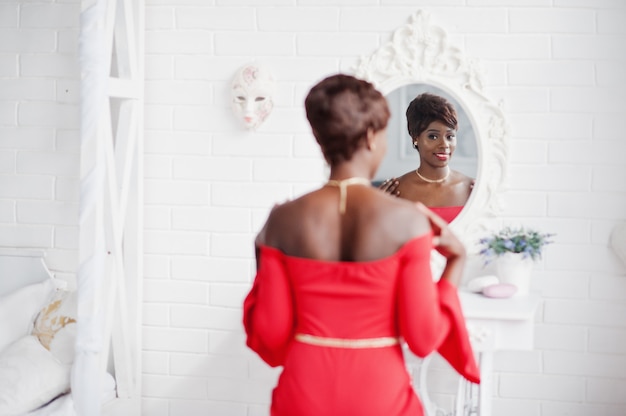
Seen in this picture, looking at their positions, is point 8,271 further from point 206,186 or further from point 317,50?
point 317,50

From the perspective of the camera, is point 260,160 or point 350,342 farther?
point 260,160

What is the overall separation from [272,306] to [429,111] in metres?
1.68

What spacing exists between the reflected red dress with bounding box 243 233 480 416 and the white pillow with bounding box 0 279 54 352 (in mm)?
1906

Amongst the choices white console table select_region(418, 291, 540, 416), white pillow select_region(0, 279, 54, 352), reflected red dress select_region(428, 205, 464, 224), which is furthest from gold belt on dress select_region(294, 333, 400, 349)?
white pillow select_region(0, 279, 54, 352)

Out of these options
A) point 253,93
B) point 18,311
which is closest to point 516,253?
point 253,93

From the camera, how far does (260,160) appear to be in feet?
11.8

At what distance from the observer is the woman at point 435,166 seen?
11.2ft

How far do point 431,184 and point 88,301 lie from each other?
1.35 metres

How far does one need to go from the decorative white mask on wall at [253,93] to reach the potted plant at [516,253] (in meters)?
1.01

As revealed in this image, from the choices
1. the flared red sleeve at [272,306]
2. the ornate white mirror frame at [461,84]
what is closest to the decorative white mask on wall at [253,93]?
the ornate white mirror frame at [461,84]

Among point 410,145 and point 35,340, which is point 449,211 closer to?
point 410,145

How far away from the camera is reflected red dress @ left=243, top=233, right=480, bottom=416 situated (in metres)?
1.84

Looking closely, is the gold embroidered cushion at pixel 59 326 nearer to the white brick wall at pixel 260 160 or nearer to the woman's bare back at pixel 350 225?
the white brick wall at pixel 260 160

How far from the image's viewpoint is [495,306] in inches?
121
